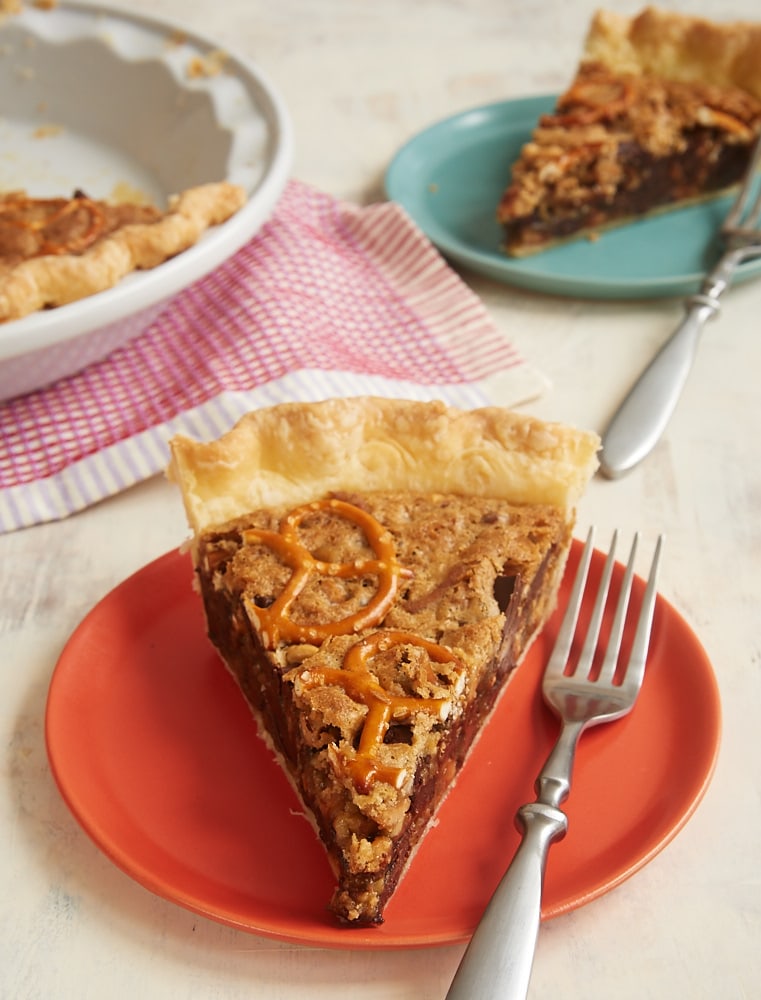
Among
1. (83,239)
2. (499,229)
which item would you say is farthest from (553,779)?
(499,229)

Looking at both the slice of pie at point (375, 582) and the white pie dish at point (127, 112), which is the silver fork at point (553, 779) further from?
the white pie dish at point (127, 112)

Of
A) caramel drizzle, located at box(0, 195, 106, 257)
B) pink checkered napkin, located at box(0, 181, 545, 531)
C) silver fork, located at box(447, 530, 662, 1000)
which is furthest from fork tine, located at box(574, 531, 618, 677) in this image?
caramel drizzle, located at box(0, 195, 106, 257)

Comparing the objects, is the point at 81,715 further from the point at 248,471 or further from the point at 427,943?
the point at 427,943

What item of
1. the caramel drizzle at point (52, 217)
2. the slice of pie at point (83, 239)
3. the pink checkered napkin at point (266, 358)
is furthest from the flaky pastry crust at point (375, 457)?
the caramel drizzle at point (52, 217)

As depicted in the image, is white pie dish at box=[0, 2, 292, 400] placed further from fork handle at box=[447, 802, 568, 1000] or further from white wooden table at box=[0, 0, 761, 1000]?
fork handle at box=[447, 802, 568, 1000]

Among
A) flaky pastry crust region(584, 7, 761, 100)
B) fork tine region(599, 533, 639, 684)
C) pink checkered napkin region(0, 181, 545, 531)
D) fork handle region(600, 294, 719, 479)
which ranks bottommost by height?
pink checkered napkin region(0, 181, 545, 531)

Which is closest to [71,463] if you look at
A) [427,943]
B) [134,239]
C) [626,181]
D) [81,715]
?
[134,239]
